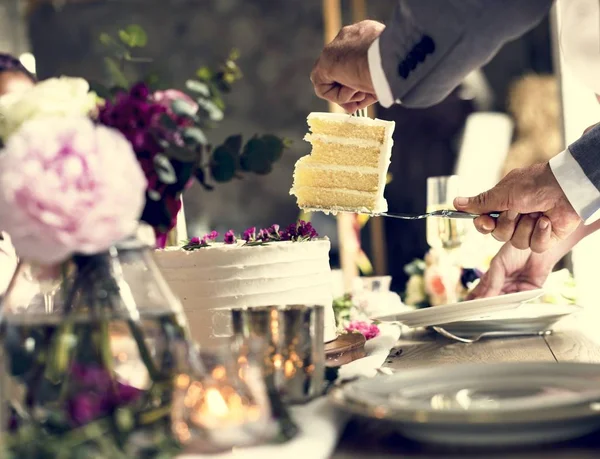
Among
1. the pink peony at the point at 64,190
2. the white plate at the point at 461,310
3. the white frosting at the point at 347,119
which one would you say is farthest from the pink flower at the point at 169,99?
the white plate at the point at 461,310

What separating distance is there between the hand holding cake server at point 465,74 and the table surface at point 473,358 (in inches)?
9.8

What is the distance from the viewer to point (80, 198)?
860 millimetres

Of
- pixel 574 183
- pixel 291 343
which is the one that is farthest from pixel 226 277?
pixel 574 183

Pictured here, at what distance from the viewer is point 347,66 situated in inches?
69.7

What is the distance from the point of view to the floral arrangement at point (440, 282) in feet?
7.89

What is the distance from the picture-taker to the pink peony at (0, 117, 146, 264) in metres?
0.86

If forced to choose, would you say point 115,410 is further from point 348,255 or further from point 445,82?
point 348,255

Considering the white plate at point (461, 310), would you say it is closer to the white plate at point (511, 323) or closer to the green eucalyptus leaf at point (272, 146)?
the white plate at point (511, 323)

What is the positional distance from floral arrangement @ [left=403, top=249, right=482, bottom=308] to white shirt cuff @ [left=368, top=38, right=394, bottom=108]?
849mm

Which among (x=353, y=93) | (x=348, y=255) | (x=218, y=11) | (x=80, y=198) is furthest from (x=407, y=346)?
(x=218, y=11)

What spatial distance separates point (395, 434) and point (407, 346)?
879mm

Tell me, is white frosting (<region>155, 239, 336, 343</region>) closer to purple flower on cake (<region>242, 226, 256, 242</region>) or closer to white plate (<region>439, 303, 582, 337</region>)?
purple flower on cake (<region>242, 226, 256, 242</region>)

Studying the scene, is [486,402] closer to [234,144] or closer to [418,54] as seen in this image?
[234,144]

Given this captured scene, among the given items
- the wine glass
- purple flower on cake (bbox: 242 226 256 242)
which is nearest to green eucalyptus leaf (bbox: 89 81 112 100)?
purple flower on cake (bbox: 242 226 256 242)
